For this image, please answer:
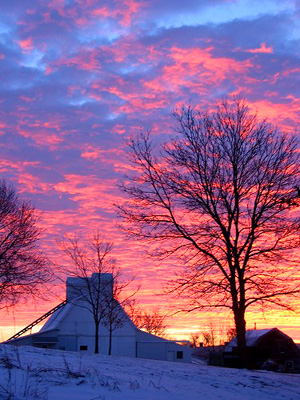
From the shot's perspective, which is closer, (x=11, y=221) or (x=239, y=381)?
(x=239, y=381)

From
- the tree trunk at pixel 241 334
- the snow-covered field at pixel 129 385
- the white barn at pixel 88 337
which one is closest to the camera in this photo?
the snow-covered field at pixel 129 385

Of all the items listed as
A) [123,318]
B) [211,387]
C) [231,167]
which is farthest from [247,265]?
[123,318]

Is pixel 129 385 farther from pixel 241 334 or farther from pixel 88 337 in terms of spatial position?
pixel 88 337

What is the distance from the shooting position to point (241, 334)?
914 inches

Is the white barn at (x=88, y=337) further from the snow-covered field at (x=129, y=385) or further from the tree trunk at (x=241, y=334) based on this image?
the snow-covered field at (x=129, y=385)

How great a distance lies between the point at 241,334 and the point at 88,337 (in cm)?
3519

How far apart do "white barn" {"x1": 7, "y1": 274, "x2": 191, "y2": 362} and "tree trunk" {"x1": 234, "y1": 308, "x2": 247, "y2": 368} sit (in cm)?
3309

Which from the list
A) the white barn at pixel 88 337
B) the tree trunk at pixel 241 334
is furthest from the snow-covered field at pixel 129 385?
the white barn at pixel 88 337

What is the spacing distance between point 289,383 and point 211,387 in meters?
4.93

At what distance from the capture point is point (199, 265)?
2470 cm

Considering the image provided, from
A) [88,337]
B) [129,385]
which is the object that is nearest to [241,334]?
[129,385]

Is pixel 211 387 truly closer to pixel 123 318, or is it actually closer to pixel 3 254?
pixel 3 254

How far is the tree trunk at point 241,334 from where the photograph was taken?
Result: 2322 cm

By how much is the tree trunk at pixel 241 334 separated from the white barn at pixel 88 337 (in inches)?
1303
